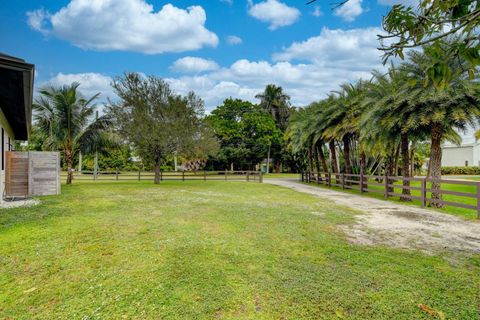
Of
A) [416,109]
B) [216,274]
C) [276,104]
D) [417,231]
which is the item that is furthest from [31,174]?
[276,104]

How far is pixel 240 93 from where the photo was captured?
40375 millimetres

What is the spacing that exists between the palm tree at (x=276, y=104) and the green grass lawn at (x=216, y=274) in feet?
120

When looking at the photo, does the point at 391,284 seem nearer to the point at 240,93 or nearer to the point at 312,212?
the point at 312,212

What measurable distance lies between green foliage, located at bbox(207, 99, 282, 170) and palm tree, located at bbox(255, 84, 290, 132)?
379cm

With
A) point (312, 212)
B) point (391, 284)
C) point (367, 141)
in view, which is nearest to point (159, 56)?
point (367, 141)

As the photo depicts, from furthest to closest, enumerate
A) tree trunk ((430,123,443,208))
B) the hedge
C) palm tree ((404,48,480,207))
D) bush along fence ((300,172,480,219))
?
the hedge < tree trunk ((430,123,443,208)) < palm tree ((404,48,480,207)) < bush along fence ((300,172,480,219))

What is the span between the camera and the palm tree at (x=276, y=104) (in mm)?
41812

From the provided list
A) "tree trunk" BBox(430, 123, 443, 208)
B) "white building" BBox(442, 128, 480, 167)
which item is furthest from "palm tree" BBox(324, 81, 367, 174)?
"white building" BBox(442, 128, 480, 167)

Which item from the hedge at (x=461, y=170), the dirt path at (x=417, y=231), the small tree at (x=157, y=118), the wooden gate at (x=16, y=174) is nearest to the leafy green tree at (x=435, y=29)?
the dirt path at (x=417, y=231)

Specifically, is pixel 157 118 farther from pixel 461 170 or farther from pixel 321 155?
pixel 461 170

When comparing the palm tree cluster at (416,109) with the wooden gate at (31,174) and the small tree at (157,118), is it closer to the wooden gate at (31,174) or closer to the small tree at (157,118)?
the small tree at (157,118)

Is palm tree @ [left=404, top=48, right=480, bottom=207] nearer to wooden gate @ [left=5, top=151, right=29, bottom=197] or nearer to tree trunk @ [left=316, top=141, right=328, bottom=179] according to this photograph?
tree trunk @ [left=316, top=141, right=328, bottom=179]

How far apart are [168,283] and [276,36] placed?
Result: 12432mm

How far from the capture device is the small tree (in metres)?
17.8
